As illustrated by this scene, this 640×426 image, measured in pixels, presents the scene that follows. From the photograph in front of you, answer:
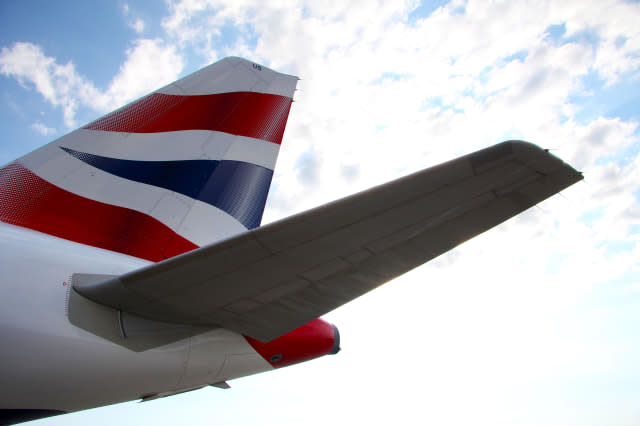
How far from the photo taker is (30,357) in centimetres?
281

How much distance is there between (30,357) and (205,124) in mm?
3504

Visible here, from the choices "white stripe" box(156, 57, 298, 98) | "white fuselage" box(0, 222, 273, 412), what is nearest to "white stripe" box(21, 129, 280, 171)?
"white stripe" box(156, 57, 298, 98)

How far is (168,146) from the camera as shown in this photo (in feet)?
16.7

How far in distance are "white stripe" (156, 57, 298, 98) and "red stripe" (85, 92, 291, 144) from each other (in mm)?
89

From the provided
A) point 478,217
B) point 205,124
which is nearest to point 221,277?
point 478,217

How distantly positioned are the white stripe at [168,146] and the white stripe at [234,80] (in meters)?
0.61

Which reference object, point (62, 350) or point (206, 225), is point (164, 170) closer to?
point (206, 225)

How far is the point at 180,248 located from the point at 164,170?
39.9 inches

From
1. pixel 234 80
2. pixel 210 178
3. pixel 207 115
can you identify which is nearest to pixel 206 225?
pixel 210 178

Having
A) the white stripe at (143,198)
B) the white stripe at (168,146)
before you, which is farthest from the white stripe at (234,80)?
the white stripe at (143,198)

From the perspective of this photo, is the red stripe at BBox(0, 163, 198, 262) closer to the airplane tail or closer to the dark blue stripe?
the airplane tail

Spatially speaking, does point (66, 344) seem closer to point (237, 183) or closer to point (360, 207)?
point (360, 207)

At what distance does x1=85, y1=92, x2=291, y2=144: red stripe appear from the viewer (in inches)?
195

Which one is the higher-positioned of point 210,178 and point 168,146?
point 168,146
